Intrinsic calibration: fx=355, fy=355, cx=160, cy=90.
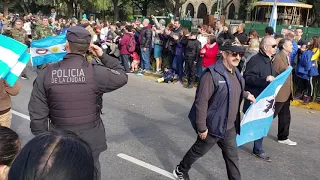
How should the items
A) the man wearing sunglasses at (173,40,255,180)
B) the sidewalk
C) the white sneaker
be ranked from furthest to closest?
the sidewalk, the white sneaker, the man wearing sunglasses at (173,40,255,180)

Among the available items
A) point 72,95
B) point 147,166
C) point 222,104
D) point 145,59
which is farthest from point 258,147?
point 145,59

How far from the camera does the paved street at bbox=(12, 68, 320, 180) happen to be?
4.70m

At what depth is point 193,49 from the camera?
1041cm

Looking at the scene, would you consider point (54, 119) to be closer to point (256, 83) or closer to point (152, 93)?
point (256, 83)

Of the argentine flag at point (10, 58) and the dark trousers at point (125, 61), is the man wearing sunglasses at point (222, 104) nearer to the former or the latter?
the argentine flag at point (10, 58)

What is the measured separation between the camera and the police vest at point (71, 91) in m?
2.86

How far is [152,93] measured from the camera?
377 inches

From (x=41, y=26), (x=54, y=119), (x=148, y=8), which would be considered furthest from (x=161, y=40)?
(x=148, y=8)

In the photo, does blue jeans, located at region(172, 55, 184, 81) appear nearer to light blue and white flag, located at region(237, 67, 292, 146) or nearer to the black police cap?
light blue and white flag, located at region(237, 67, 292, 146)

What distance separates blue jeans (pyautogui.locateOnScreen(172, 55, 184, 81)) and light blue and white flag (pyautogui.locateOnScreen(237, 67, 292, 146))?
6329mm

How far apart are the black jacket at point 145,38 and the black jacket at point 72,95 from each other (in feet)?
31.0

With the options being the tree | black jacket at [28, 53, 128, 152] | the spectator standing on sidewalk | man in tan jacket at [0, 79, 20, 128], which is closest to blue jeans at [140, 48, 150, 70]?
the spectator standing on sidewalk

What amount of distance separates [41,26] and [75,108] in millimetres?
8551

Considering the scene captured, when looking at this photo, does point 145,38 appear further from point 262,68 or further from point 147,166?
point 147,166
